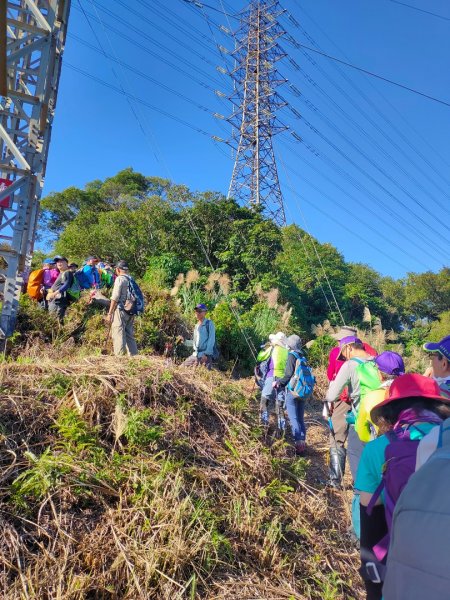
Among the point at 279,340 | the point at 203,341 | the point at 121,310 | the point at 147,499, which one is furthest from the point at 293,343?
the point at 147,499

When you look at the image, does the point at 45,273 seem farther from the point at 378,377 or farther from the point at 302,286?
the point at 302,286

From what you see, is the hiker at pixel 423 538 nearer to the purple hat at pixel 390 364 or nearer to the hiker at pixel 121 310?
the purple hat at pixel 390 364

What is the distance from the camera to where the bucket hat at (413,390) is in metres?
1.92

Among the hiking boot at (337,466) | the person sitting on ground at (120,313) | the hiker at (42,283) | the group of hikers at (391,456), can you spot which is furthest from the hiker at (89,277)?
the hiking boot at (337,466)

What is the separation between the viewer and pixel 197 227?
1451 cm

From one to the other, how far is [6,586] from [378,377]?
119 inches

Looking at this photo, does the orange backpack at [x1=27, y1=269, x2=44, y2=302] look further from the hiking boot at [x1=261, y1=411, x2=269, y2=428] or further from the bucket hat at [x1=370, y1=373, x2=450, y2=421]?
the bucket hat at [x1=370, y1=373, x2=450, y2=421]

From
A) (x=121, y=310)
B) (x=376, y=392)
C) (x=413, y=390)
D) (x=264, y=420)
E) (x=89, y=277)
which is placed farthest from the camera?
(x=89, y=277)

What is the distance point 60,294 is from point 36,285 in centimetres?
89

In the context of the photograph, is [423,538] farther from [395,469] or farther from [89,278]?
[89,278]

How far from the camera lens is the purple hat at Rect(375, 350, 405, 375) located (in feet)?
11.7

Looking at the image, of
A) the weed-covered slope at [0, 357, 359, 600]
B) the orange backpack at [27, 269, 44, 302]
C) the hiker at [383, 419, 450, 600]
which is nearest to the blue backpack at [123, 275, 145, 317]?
the weed-covered slope at [0, 357, 359, 600]

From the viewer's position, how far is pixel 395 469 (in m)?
1.50

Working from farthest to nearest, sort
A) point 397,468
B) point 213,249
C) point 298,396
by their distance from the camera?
point 213,249 < point 298,396 < point 397,468
